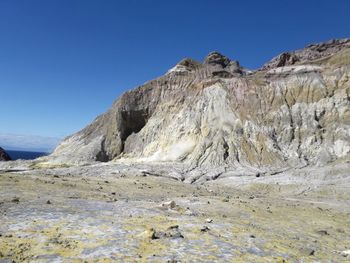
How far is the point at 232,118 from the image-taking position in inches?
3007

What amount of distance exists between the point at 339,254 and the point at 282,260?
3763mm

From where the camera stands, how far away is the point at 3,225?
49.0ft

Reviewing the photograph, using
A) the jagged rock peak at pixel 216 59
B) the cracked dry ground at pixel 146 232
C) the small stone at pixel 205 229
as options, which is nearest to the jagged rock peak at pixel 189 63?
the jagged rock peak at pixel 216 59

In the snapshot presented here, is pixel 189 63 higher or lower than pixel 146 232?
higher

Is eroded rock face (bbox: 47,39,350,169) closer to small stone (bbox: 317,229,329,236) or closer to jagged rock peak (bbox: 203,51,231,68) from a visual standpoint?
jagged rock peak (bbox: 203,51,231,68)

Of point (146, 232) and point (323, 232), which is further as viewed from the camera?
point (323, 232)

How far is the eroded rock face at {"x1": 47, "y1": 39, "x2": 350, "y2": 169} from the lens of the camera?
6706 centimetres

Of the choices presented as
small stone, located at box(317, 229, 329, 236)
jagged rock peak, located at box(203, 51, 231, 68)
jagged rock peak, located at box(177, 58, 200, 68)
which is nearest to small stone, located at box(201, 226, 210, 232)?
small stone, located at box(317, 229, 329, 236)

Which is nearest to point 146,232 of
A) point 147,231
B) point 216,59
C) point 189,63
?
point 147,231

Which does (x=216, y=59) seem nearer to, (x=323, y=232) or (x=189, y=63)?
(x=189, y=63)

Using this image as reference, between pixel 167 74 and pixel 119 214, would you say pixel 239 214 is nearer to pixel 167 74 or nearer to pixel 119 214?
pixel 119 214

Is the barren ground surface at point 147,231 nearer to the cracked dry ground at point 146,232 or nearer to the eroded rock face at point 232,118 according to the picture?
the cracked dry ground at point 146,232

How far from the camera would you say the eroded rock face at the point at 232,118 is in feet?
220

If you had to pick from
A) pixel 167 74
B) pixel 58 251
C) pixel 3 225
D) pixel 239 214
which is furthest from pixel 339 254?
pixel 167 74
